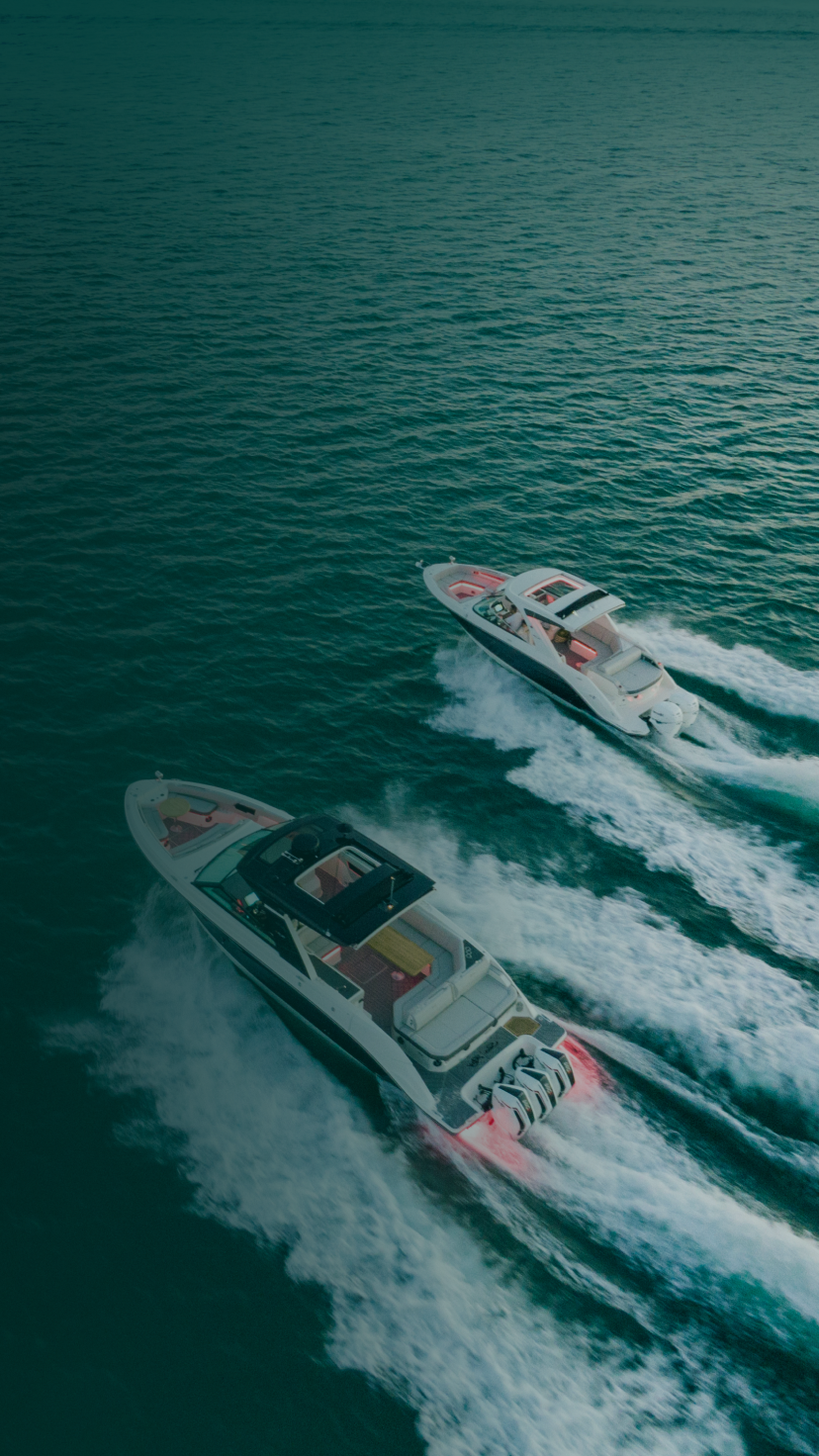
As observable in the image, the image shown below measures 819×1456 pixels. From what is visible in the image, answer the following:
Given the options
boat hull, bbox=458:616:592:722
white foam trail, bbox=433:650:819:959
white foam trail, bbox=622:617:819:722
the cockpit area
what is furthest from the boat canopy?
the cockpit area

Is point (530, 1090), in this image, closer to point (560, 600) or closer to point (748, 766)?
point (748, 766)

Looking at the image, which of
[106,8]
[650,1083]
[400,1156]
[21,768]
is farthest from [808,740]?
[106,8]

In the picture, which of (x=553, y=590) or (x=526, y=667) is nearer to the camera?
(x=526, y=667)

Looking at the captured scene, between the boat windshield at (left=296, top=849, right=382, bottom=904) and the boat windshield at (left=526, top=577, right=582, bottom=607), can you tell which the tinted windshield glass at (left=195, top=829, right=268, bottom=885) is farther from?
the boat windshield at (left=526, top=577, right=582, bottom=607)

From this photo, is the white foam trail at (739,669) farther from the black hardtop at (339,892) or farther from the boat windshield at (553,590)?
the black hardtop at (339,892)

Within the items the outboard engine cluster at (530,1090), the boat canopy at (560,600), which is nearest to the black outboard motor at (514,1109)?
the outboard engine cluster at (530,1090)

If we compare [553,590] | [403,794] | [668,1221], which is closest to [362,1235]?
[668,1221]
